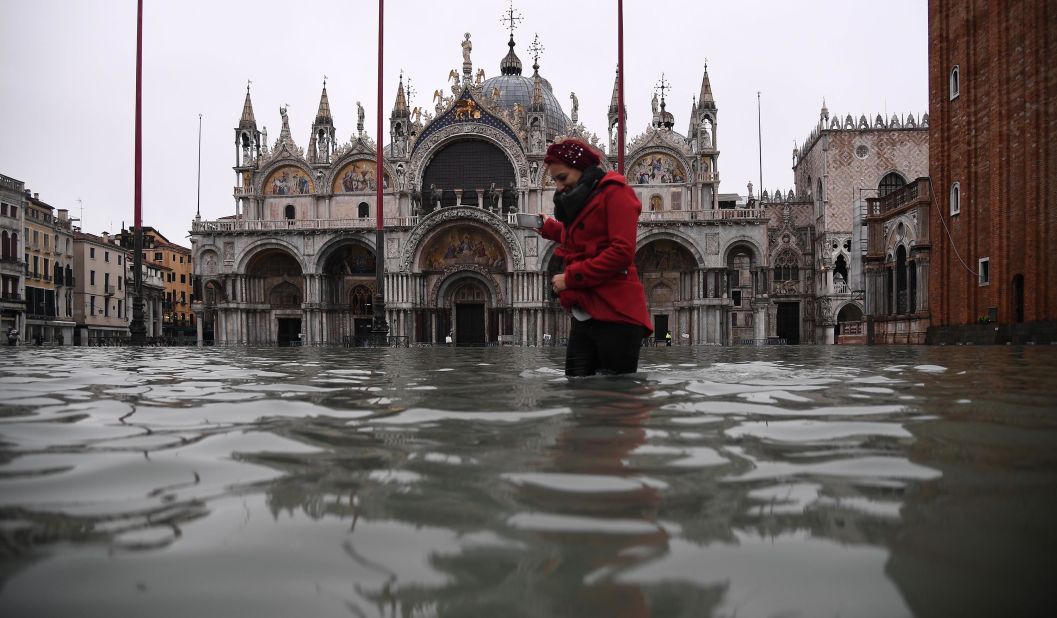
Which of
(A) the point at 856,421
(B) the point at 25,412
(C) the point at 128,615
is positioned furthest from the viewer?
(B) the point at 25,412

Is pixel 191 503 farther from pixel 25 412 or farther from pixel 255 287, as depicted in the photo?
pixel 255 287

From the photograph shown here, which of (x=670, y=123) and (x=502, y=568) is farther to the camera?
(x=670, y=123)

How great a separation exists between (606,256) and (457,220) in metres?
32.5

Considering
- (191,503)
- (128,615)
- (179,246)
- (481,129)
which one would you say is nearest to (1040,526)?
(128,615)

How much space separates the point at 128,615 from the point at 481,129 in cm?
3841

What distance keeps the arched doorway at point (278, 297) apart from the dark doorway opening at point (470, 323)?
832 cm

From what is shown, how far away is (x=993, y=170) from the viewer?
19188mm

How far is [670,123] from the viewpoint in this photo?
49.8 metres

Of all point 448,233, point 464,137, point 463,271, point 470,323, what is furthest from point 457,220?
point 470,323

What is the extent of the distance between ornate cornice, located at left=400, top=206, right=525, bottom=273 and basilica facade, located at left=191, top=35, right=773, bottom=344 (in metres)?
0.07

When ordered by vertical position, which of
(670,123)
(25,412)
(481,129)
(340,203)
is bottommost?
(25,412)

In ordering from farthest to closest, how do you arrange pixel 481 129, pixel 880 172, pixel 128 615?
pixel 880 172
pixel 481 129
pixel 128 615

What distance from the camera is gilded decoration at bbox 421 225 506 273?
3803 centimetres

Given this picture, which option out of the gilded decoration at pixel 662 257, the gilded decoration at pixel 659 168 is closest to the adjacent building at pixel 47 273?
the gilded decoration at pixel 662 257
